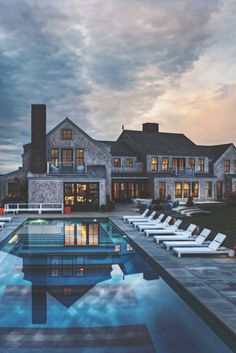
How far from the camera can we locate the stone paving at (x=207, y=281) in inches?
296

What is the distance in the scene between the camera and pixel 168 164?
4541cm

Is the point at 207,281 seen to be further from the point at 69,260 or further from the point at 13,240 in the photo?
the point at 13,240

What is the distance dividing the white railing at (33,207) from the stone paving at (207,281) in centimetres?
1772

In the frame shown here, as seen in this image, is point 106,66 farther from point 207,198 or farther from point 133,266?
point 133,266

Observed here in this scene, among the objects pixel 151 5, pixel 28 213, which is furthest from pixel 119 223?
pixel 151 5

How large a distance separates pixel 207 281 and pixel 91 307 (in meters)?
3.30

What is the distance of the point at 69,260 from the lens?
14.6 m

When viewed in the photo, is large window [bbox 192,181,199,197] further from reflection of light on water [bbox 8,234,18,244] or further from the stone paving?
the stone paving

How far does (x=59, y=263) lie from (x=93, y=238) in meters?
6.27

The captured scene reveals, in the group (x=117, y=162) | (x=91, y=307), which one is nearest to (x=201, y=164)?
(x=117, y=162)

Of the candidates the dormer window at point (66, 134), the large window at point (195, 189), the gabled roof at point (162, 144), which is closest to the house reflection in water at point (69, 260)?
the dormer window at point (66, 134)

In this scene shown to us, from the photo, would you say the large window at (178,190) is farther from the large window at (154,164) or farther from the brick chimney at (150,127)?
the brick chimney at (150,127)

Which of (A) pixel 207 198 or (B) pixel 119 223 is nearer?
(B) pixel 119 223

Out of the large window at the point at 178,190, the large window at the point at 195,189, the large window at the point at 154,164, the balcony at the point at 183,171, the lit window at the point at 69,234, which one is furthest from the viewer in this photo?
the large window at the point at 154,164
